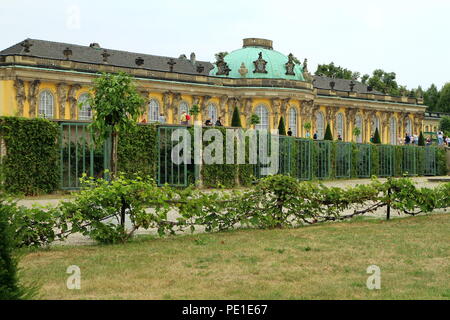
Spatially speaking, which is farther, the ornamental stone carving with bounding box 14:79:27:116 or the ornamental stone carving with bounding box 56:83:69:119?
the ornamental stone carving with bounding box 56:83:69:119

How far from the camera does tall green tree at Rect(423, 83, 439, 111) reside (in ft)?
364

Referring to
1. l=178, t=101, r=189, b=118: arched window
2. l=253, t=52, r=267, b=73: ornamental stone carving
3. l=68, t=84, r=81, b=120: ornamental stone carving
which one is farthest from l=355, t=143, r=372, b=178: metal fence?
l=253, t=52, r=267, b=73: ornamental stone carving

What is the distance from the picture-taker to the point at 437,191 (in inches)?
598

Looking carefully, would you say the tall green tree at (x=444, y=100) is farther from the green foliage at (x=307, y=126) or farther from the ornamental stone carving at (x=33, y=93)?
the ornamental stone carving at (x=33, y=93)

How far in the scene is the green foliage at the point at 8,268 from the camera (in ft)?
15.2

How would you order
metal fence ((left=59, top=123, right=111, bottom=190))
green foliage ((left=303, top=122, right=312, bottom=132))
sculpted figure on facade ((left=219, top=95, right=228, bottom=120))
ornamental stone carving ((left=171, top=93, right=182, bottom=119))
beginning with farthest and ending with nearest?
sculpted figure on facade ((left=219, top=95, right=228, bottom=120)) → green foliage ((left=303, top=122, right=312, bottom=132)) → ornamental stone carving ((left=171, top=93, right=182, bottom=119)) → metal fence ((left=59, top=123, right=111, bottom=190))

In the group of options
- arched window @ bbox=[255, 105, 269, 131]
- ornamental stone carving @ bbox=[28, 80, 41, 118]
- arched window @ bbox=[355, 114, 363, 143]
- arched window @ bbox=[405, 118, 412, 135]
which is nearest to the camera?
ornamental stone carving @ bbox=[28, 80, 41, 118]

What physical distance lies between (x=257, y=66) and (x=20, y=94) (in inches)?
927

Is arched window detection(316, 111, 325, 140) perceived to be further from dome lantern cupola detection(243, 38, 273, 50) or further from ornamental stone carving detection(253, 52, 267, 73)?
ornamental stone carving detection(253, 52, 267, 73)

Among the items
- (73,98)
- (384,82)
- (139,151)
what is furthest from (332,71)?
(139,151)

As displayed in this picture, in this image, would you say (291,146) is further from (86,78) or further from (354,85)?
(354,85)

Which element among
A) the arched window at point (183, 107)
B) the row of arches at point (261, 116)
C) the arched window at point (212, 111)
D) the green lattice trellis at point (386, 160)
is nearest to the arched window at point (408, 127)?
the row of arches at point (261, 116)

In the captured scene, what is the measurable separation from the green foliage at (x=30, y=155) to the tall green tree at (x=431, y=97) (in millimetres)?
98649

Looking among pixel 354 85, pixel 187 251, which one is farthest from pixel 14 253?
pixel 354 85
